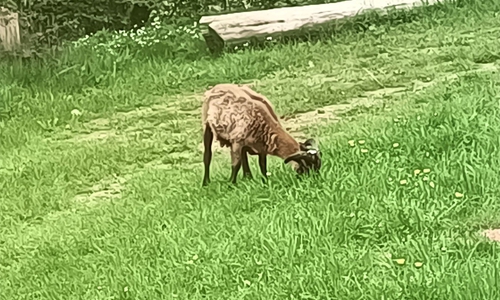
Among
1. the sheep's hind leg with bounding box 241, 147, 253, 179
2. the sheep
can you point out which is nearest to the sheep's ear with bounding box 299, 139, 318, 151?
the sheep

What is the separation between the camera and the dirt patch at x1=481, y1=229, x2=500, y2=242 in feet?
5.37

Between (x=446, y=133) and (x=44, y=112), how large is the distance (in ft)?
3.41

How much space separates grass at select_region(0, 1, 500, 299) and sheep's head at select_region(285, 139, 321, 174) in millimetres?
30

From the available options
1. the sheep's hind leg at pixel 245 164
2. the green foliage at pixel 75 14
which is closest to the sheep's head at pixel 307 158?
the sheep's hind leg at pixel 245 164

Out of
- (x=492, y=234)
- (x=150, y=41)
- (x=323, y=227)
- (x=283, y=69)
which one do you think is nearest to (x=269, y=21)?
(x=283, y=69)

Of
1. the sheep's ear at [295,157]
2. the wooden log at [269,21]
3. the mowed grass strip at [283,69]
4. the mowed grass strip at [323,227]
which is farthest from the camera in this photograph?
the wooden log at [269,21]

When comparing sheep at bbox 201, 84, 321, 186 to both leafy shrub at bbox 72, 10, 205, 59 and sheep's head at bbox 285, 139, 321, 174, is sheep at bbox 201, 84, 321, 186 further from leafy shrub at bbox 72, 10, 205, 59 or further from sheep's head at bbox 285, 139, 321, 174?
leafy shrub at bbox 72, 10, 205, 59

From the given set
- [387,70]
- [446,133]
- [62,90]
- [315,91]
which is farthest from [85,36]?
[446,133]

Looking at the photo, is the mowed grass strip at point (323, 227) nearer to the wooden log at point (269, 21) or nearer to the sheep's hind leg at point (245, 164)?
the sheep's hind leg at point (245, 164)

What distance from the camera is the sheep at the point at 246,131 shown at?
1903mm

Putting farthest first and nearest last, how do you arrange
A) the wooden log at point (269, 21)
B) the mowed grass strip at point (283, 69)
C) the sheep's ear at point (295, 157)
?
the wooden log at point (269, 21), the mowed grass strip at point (283, 69), the sheep's ear at point (295, 157)

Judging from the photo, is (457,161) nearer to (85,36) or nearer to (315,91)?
(315,91)

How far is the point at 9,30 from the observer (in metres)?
2.28

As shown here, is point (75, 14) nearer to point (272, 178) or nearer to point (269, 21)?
point (269, 21)
